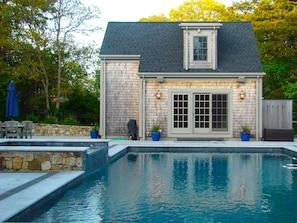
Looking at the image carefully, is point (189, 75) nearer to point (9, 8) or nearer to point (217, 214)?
point (9, 8)

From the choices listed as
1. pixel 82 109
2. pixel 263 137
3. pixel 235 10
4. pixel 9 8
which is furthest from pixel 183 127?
pixel 235 10

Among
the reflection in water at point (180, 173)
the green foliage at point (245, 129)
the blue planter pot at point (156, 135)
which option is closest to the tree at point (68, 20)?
the blue planter pot at point (156, 135)

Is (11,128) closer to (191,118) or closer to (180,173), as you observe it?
(191,118)

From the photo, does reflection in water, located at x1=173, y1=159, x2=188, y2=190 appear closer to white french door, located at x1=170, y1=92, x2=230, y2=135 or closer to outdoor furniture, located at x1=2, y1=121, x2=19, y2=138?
white french door, located at x1=170, y1=92, x2=230, y2=135

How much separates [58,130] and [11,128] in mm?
4902

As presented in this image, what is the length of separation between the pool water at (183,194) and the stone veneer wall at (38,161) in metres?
0.55

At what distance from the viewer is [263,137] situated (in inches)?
688

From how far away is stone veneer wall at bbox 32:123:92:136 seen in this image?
65.4 ft

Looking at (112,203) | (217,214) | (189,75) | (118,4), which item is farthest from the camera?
(118,4)

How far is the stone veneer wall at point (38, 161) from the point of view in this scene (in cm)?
852

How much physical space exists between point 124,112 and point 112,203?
12.2 metres

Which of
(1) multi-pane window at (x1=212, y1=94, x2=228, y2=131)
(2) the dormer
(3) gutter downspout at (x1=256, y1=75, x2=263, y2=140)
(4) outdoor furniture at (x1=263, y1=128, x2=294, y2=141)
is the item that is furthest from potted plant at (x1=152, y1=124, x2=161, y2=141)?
(4) outdoor furniture at (x1=263, y1=128, x2=294, y2=141)

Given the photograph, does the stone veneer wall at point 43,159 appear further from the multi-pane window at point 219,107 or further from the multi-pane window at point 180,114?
the multi-pane window at point 219,107

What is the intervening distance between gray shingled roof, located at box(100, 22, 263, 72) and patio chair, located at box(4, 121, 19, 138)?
5.08 m
